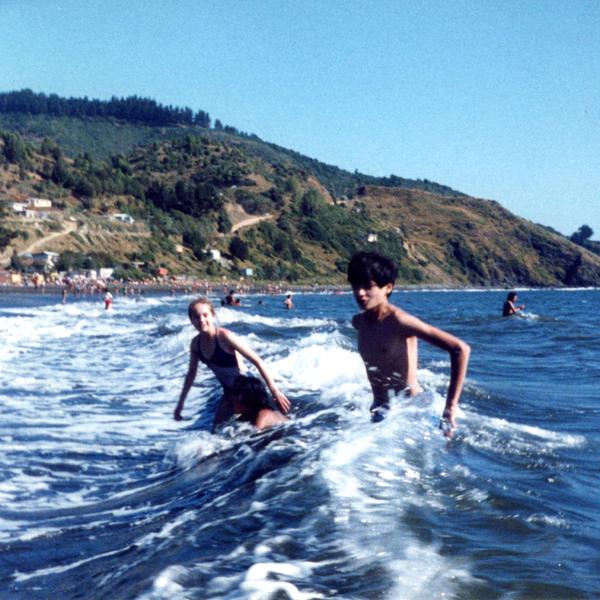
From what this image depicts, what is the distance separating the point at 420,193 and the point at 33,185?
105m

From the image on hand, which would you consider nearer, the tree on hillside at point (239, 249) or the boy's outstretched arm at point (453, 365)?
the boy's outstretched arm at point (453, 365)

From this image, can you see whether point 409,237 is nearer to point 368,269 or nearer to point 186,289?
point 186,289

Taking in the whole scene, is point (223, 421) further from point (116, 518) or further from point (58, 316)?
point (58, 316)

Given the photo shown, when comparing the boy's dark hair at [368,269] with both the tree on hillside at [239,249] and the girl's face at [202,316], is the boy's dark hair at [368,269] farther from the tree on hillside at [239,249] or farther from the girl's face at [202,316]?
the tree on hillside at [239,249]

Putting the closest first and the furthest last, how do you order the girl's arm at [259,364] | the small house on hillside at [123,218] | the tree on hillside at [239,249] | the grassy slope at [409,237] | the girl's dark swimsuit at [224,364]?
the girl's arm at [259,364] < the girl's dark swimsuit at [224,364] < the grassy slope at [409,237] < the small house on hillside at [123,218] < the tree on hillside at [239,249]

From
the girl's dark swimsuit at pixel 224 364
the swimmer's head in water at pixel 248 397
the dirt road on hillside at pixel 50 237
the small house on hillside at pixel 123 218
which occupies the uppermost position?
the small house on hillside at pixel 123 218

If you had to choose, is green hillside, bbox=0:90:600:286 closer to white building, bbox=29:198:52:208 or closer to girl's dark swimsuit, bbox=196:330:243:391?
white building, bbox=29:198:52:208

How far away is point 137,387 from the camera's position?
38.9 feet

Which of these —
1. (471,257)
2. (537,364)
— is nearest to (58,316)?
(537,364)

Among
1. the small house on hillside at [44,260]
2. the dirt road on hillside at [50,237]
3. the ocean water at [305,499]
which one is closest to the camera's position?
the ocean water at [305,499]

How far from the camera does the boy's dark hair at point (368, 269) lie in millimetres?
4984

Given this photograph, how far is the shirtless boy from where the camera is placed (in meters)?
4.84

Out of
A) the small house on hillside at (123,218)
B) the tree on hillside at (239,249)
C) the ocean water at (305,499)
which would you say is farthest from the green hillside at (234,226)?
the ocean water at (305,499)

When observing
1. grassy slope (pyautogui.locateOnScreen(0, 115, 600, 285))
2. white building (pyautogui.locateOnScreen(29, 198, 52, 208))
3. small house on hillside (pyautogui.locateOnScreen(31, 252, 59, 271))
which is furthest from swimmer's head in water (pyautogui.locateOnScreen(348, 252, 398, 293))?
white building (pyautogui.locateOnScreen(29, 198, 52, 208))
